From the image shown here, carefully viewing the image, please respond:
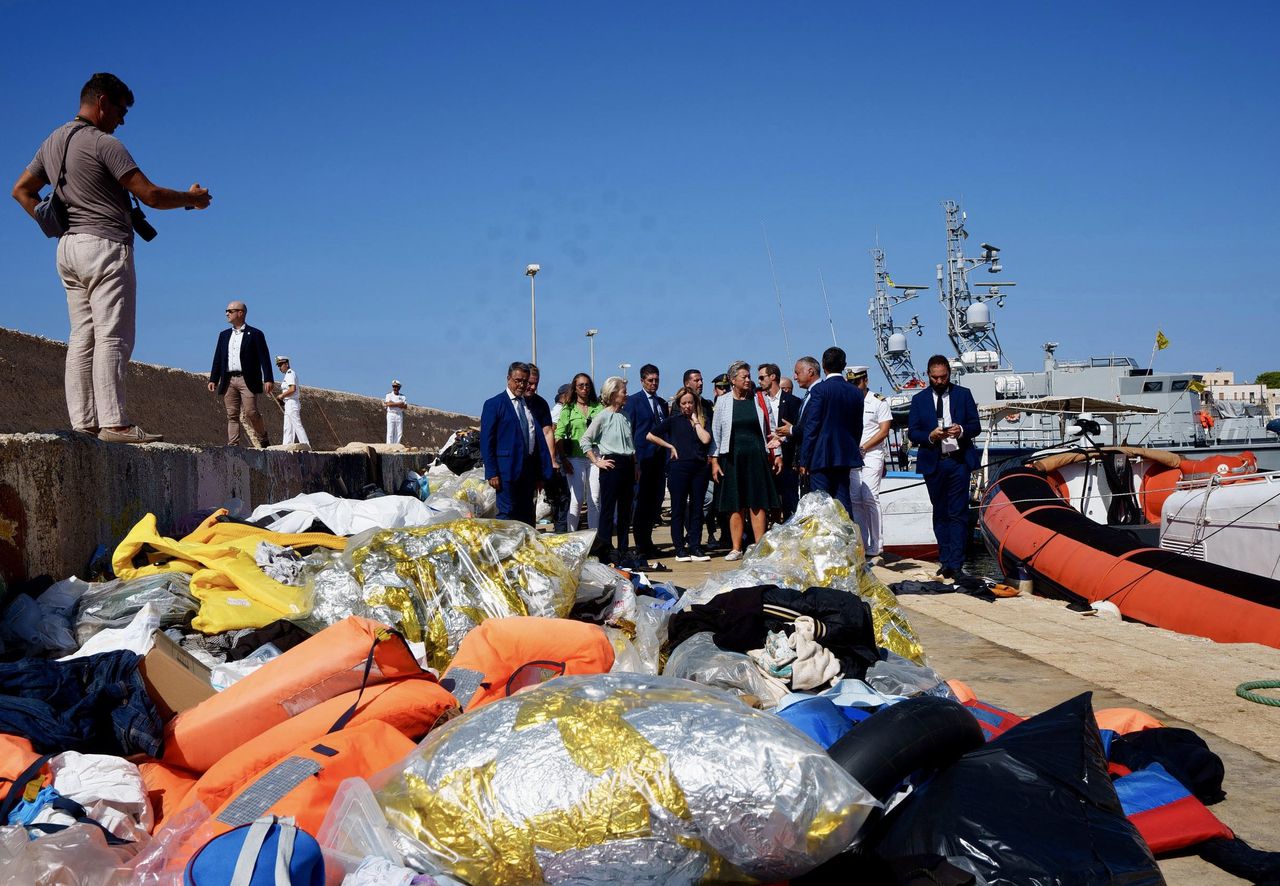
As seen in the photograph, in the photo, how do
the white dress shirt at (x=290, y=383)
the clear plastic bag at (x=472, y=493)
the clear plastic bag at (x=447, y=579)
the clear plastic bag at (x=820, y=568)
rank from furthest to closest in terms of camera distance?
the white dress shirt at (x=290, y=383) → the clear plastic bag at (x=472, y=493) → the clear plastic bag at (x=820, y=568) → the clear plastic bag at (x=447, y=579)

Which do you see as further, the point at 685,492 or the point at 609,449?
the point at 685,492

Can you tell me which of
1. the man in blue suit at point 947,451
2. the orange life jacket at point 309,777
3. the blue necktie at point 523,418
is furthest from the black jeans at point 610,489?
the orange life jacket at point 309,777

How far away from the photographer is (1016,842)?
2.18m

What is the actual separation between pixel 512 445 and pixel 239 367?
4.52 metres

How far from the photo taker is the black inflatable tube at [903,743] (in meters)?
2.45

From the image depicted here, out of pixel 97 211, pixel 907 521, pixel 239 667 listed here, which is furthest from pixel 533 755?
pixel 907 521

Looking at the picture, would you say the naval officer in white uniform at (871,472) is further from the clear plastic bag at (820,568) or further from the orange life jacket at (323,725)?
the orange life jacket at (323,725)

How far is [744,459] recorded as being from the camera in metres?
8.88

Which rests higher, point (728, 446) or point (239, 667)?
point (728, 446)

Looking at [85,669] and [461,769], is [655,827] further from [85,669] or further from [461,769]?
[85,669]

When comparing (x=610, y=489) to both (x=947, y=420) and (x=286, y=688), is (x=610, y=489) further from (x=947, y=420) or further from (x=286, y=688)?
(x=286, y=688)

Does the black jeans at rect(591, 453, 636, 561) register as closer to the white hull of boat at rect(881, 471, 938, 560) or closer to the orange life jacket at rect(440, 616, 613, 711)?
the white hull of boat at rect(881, 471, 938, 560)

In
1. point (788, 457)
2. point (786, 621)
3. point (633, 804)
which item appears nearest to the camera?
point (633, 804)

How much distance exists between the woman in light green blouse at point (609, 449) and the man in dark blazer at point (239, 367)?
3.89 meters
